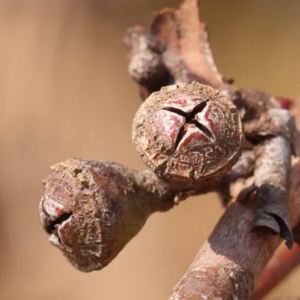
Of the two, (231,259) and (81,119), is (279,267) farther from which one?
(81,119)

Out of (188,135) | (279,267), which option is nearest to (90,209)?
(188,135)

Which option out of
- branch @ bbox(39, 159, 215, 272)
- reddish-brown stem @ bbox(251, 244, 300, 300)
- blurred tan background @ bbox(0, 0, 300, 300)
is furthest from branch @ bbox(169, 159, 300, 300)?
blurred tan background @ bbox(0, 0, 300, 300)

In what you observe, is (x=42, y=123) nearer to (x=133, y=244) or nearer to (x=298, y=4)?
(x=133, y=244)

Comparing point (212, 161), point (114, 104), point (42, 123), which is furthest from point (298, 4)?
point (212, 161)

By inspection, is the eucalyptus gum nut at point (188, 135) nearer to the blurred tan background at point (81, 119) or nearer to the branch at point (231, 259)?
the branch at point (231, 259)

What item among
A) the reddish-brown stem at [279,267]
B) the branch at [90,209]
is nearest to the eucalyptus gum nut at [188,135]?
the branch at [90,209]
